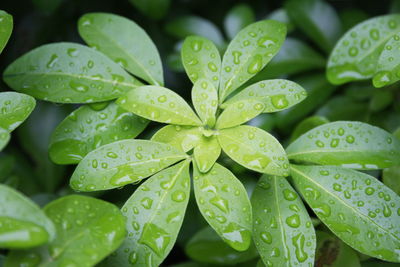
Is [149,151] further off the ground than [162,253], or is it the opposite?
[149,151]

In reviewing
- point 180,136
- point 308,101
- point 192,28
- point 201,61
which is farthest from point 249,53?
point 192,28

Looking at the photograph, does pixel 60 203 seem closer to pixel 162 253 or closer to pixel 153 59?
pixel 162 253

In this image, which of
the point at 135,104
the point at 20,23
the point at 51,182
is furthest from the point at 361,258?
the point at 20,23

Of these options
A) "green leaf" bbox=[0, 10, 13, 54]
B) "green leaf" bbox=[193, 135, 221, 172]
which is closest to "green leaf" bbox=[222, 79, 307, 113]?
Result: "green leaf" bbox=[193, 135, 221, 172]

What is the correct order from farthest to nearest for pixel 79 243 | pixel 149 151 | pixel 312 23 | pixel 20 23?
pixel 20 23 < pixel 312 23 < pixel 149 151 < pixel 79 243

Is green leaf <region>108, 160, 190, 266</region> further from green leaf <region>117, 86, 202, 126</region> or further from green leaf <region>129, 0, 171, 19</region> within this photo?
green leaf <region>129, 0, 171, 19</region>

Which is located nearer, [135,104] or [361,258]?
[135,104]
